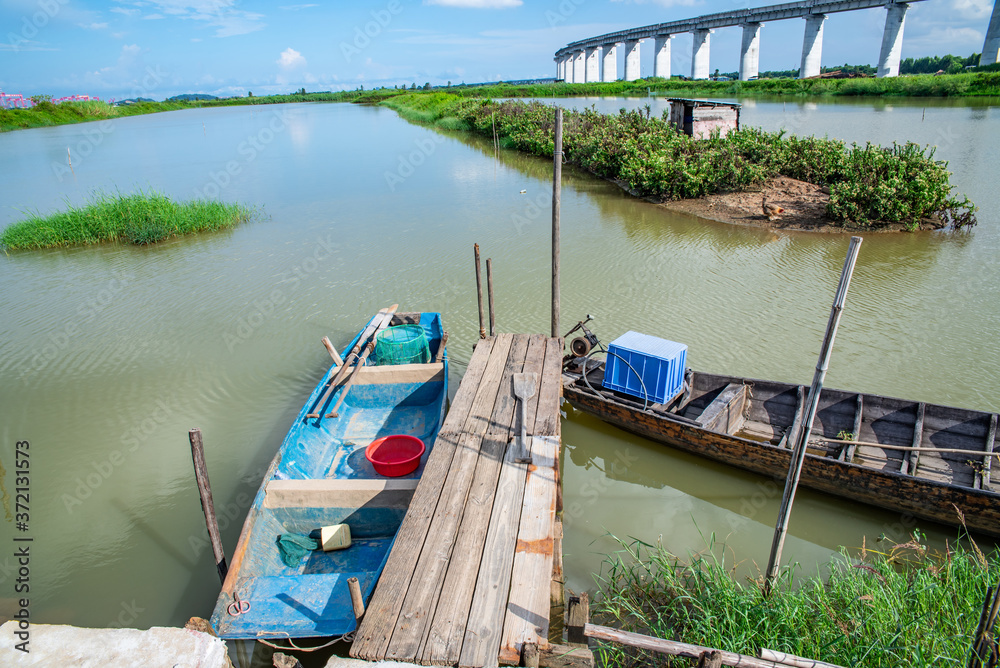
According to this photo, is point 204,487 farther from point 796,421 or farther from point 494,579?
point 796,421

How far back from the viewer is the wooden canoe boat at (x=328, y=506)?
4184mm

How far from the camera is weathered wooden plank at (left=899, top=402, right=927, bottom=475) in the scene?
586cm

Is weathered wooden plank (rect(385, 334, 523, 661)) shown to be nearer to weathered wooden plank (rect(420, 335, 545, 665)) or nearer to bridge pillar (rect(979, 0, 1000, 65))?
weathered wooden plank (rect(420, 335, 545, 665))

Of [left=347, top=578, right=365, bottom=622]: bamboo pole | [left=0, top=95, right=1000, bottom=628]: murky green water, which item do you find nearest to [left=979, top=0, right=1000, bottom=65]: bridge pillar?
[left=0, top=95, right=1000, bottom=628]: murky green water

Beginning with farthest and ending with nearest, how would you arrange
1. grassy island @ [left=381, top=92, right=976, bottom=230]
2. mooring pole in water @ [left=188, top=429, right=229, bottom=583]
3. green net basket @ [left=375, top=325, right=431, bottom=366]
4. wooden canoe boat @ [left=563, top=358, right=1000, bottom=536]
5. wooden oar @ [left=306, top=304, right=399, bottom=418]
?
1. grassy island @ [left=381, top=92, right=976, bottom=230]
2. green net basket @ [left=375, top=325, right=431, bottom=366]
3. wooden oar @ [left=306, top=304, right=399, bottom=418]
4. wooden canoe boat @ [left=563, top=358, right=1000, bottom=536]
5. mooring pole in water @ [left=188, top=429, right=229, bottom=583]

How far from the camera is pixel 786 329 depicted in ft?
32.4

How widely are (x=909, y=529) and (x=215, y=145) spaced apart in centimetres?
4230

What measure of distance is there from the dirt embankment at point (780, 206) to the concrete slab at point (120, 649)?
1636 cm

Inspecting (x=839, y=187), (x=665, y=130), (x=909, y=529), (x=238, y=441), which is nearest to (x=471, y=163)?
(x=665, y=130)

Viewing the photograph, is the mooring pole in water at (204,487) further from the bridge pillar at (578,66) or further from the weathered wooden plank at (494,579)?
the bridge pillar at (578,66)

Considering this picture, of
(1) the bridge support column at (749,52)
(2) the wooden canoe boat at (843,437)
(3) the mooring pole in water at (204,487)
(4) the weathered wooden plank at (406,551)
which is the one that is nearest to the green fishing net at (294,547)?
(3) the mooring pole in water at (204,487)

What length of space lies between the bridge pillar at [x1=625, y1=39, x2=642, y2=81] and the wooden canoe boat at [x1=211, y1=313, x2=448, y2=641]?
69880mm

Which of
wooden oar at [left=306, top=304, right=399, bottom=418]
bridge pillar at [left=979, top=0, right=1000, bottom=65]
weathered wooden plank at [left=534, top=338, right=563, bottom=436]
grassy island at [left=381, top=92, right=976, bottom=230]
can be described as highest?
bridge pillar at [left=979, top=0, right=1000, bottom=65]

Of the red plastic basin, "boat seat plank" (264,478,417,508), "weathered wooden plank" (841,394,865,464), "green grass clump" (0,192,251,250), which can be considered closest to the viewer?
"boat seat plank" (264,478,417,508)
